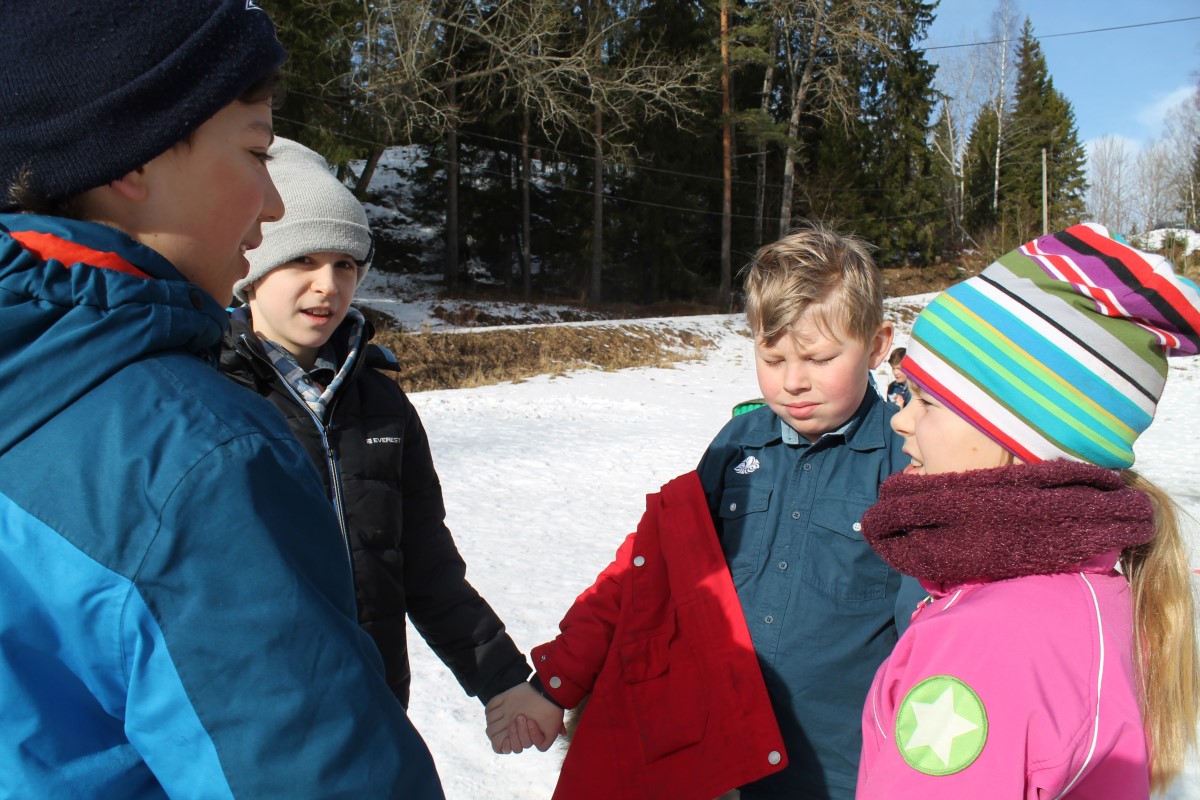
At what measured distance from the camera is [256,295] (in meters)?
2.15

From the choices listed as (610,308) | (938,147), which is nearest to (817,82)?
(610,308)

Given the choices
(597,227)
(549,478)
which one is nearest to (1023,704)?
(549,478)

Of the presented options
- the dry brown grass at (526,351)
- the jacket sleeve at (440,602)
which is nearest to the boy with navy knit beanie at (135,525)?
the jacket sleeve at (440,602)

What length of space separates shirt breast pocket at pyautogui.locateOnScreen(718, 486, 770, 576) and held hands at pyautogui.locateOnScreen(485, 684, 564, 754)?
1.86 feet

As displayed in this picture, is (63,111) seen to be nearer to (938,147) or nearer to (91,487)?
(91,487)

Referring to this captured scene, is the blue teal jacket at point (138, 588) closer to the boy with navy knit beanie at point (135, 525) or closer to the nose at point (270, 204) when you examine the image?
the boy with navy knit beanie at point (135, 525)

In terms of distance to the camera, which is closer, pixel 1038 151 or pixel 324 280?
pixel 324 280

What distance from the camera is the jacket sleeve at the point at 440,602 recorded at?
2.20 m

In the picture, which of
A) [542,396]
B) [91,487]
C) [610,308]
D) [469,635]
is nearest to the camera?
Answer: [91,487]

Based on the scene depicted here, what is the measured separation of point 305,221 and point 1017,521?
171 cm

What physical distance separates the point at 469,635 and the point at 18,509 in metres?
1.50

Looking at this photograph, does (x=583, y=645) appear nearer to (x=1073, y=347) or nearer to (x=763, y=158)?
(x=1073, y=347)

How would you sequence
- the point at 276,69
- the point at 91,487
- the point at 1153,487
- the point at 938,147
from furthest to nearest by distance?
1. the point at 938,147
2. the point at 1153,487
3. the point at 276,69
4. the point at 91,487

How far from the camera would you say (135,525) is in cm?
80
